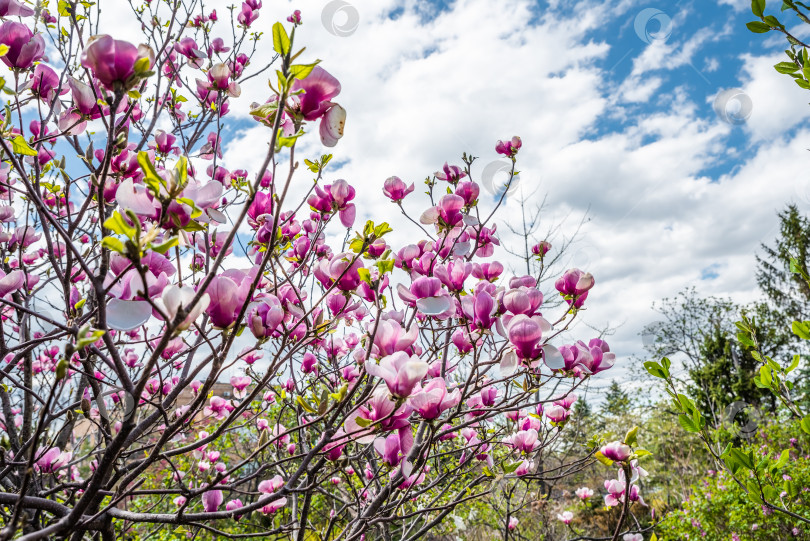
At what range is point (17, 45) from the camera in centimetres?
116

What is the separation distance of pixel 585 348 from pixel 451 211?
25.2 inches

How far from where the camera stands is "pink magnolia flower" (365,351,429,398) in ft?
2.71

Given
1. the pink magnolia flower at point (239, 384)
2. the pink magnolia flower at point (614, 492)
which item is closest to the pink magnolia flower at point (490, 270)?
the pink magnolia flower at point (614, 492)

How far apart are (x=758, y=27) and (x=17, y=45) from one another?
1.92 m

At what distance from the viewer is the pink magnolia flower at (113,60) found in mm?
716

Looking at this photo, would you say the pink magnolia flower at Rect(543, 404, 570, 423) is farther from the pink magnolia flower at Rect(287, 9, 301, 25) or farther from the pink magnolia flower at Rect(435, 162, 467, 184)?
the pink magnolia flower at Rect(287, 9, 301, 25)

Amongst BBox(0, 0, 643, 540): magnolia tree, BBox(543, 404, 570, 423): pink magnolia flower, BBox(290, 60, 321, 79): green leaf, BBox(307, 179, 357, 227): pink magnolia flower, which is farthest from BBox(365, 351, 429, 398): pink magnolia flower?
BBox(543, 404, 570, 423): pink magnolia flower

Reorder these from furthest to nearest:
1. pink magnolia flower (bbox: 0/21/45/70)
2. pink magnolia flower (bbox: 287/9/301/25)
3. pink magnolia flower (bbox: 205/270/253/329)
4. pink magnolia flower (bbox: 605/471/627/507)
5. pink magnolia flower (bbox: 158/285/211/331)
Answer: pink magnolia flower (bbox: 287/9/301/25) → pink magnolia flower (bbox: 605/471/627/507) → pink magnolia flower (bbox: 0/21/45/70) → pink magnolia flower (bbox: 205/270/253/329) → pink magnolia flower (bbox: 158/285/211/331)

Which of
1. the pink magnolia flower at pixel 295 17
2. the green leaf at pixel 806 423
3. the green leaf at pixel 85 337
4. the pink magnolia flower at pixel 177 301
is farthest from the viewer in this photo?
the pink magnolia flower at pixel 295 17

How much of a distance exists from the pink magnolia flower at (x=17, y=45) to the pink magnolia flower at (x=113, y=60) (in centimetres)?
64

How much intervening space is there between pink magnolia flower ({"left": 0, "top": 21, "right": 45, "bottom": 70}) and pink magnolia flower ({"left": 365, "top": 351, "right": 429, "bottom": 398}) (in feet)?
3.80

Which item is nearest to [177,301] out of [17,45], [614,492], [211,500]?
[17,45]

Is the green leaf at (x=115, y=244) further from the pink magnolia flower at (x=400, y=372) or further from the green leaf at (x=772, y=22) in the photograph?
the green leaf at (x=772, y=22)

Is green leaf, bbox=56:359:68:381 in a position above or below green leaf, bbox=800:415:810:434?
above
